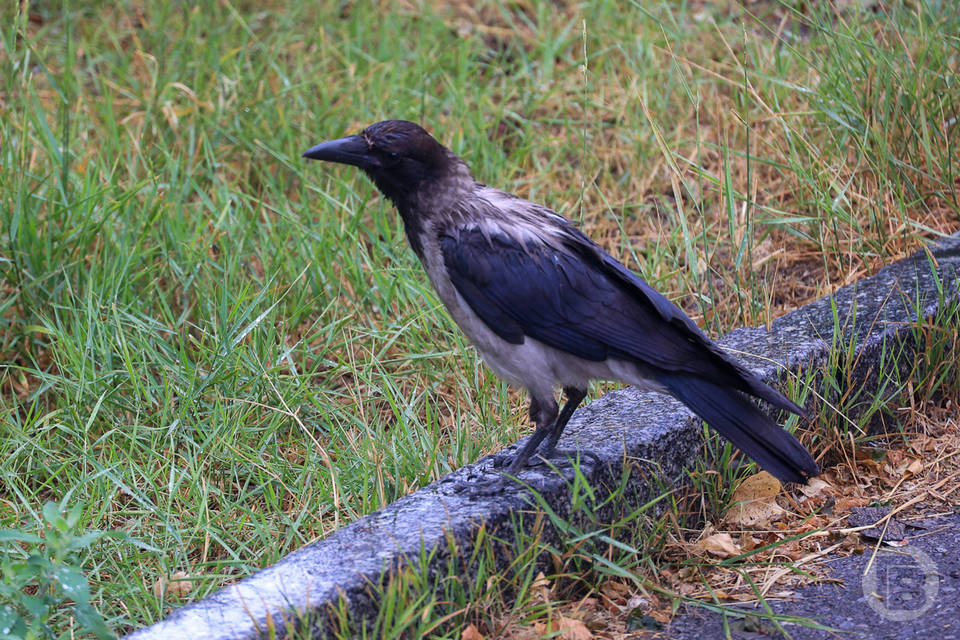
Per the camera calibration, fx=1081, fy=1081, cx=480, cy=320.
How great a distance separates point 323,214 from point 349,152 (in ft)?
4.54

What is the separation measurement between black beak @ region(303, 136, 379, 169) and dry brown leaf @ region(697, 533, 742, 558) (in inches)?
62.2

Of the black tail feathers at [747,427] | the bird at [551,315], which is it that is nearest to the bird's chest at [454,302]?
the bird at [551,315]

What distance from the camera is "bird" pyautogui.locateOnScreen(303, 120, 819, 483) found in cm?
315

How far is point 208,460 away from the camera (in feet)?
11.8

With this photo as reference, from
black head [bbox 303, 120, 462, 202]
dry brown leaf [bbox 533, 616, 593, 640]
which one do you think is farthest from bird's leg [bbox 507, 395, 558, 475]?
black head [bbox 303, 120, 462, 202]

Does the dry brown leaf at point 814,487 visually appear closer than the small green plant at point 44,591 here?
No

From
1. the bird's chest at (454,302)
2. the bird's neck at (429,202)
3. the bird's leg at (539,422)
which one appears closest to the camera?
the bird's leg at (539,422)

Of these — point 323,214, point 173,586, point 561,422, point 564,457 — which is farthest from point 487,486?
point 323,214

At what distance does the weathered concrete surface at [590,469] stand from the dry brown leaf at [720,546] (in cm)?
23

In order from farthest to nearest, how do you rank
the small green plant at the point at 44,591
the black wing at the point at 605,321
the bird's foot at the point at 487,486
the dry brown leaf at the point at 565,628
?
Answer: the black wing at the point at 605,321
the bird's foot at the point at 487,486
the dry brown leaf at the point at 565,628
the small green plant at the point at 44,591

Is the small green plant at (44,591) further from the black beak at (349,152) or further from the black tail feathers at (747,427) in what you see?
the black tail feathers at (747,427)

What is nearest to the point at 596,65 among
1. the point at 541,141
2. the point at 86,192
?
the point at 541,141

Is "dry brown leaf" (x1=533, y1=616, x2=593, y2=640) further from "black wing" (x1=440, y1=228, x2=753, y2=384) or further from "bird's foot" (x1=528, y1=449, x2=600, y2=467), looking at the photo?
"black wing" (x1=440, y1=228, x2=753, y2=384)

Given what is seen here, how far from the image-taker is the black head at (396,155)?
350cm
